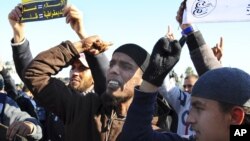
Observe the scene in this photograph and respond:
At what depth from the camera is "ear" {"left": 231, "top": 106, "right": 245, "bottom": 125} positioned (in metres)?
2.13

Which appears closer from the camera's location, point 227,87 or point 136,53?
point 227,87

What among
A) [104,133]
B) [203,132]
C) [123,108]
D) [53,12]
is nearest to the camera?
[203,132]

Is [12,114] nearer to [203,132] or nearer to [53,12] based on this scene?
[53,12]

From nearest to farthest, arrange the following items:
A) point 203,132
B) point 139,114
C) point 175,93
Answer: point 203,132
point 139,114
point 175,93

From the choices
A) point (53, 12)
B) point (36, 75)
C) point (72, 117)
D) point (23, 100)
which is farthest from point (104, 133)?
point (23, 100)

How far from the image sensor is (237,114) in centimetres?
214

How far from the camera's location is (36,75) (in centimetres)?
311

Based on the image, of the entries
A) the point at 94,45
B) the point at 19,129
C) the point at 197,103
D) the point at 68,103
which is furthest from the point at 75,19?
the point at 197,103

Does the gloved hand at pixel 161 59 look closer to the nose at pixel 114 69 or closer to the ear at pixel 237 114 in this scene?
the ear at pixel 237 114

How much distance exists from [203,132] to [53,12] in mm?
2098

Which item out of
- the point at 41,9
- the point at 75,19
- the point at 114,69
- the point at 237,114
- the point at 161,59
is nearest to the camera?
the point at 237,114

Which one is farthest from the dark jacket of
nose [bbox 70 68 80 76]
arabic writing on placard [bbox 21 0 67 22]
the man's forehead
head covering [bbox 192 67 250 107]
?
nose [bbox 70 68 80 76]

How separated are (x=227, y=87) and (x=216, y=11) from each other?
5.53 ft

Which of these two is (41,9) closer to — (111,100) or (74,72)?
(74,72)
